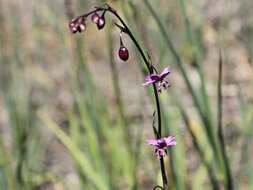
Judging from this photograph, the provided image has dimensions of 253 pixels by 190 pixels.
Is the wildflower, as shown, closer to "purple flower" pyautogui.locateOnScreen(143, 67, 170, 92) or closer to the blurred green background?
"purple flower" pyautogui.locateOnScreen(143, 67, 170, 92)

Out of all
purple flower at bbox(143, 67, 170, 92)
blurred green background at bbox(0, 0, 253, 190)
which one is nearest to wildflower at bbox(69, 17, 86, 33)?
purple flower at bbox(143, 67, 170, 92)

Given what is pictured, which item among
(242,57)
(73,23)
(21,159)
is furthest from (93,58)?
(73,23)

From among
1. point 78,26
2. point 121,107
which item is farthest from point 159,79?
point 121,107

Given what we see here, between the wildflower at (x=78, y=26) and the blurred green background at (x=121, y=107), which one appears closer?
the wildflower at (x=78, y=26)

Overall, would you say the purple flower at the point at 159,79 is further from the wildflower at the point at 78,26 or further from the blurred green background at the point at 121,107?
the blurred green background at the point at 121,107

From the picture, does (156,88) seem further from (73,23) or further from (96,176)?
(96,176)

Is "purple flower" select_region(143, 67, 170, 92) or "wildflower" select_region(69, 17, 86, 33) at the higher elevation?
"wildflower" select_region(69, 17, 86, 33)

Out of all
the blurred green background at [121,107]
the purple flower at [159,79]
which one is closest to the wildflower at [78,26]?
the purple flower at [159,79]

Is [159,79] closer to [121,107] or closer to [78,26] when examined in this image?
[78,26]

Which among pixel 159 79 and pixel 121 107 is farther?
pixel 121 107
